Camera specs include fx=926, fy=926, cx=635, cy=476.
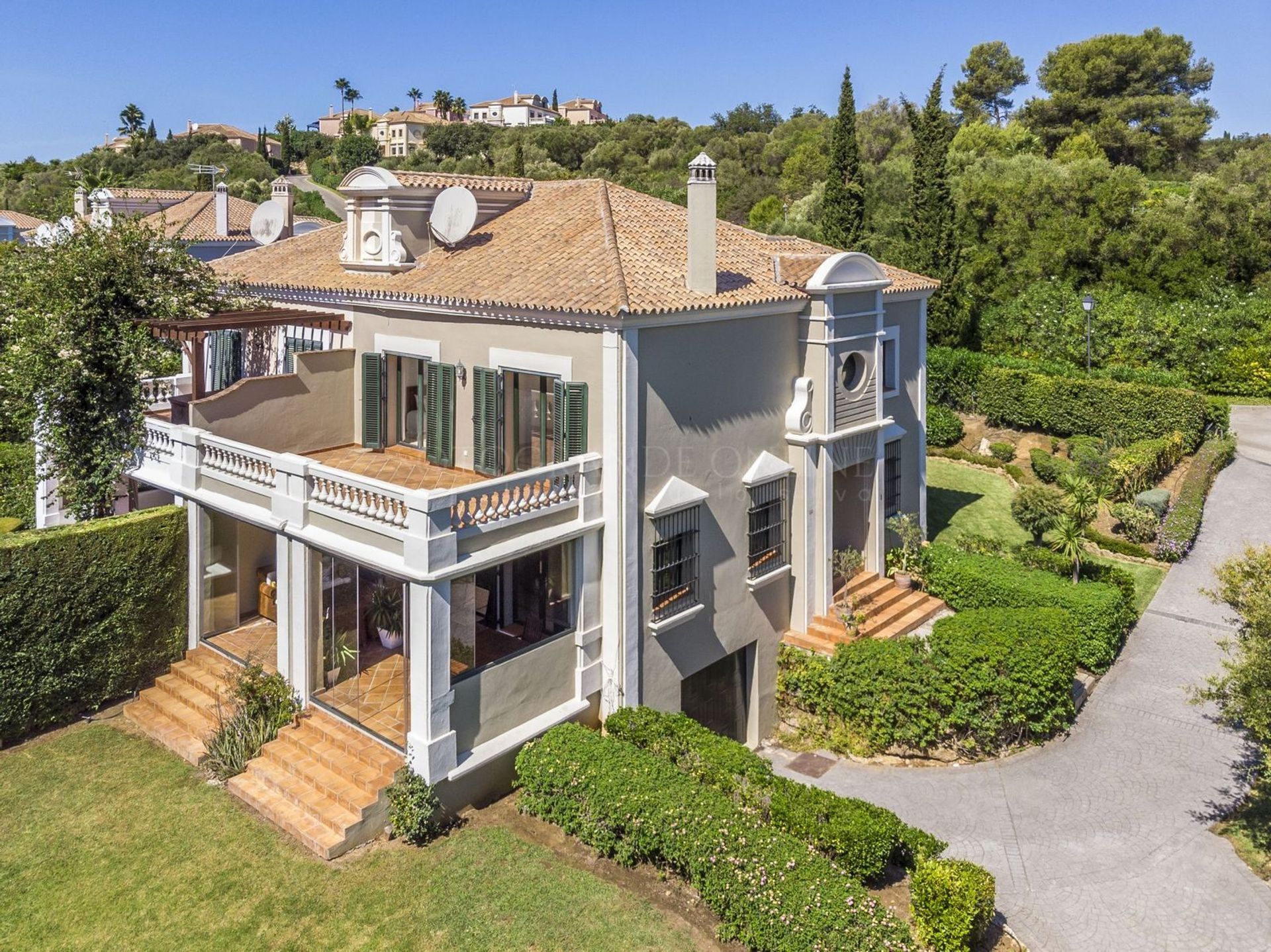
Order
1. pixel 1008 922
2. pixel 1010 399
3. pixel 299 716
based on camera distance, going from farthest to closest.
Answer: pixel 1010 399, pixel 299 716, pixel 1008 922

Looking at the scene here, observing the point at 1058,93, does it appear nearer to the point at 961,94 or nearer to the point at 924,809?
the point at 961,94

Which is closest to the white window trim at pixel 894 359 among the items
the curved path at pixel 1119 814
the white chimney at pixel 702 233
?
the white chimney at pixel 702 233

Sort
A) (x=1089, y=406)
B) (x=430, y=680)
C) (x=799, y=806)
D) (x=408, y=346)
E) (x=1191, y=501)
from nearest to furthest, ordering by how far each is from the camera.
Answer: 1. (x=799, y=806)
2. (x=430, y=680)
3. (x=408, y=346)
4. (x=1191, y=501)
5. (x=1089, y=406)

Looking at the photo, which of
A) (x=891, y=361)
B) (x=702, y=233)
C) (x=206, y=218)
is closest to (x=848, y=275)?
(x=891, y=361)

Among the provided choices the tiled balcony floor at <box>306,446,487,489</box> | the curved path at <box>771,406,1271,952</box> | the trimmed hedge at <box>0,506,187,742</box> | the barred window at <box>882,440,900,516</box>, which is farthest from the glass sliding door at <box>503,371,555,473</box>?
the barred window at <box>882,440,900,516</box>

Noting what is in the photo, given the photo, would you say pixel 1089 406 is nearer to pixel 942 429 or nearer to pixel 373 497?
pixel 942 429

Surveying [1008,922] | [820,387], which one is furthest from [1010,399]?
[1008,922]
